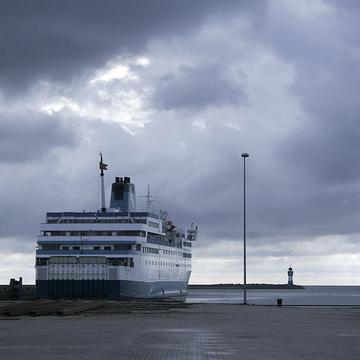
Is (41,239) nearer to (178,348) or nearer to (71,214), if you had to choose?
(71,214)

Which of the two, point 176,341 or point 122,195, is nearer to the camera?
point 176,341

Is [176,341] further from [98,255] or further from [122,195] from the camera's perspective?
[122,195]

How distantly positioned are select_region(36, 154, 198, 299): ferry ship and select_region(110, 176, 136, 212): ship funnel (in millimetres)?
2205

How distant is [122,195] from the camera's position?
10944 cm

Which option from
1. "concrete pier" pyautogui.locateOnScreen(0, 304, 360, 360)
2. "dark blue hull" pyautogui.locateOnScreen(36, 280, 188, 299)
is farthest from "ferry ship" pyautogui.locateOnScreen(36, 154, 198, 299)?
"concrete pier" pyautogui.locateOnScreen(0, 304, 360, 360)

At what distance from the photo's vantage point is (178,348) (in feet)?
74.4

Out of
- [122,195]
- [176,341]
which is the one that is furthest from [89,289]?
[176,341]

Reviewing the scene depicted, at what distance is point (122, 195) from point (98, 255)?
1719 cm

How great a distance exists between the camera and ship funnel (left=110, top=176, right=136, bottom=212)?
4294 inches

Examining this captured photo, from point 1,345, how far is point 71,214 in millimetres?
76323

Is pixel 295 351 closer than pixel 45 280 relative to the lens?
Yes

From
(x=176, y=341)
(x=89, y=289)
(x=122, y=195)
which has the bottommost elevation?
(x=89, y=289)

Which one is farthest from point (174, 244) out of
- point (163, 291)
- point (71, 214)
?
point (71, 214)

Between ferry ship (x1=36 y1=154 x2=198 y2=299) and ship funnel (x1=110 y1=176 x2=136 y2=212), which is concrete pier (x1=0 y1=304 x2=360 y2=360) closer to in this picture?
ferry ship (x1=36 y1=154 x2=198 y2=299)
